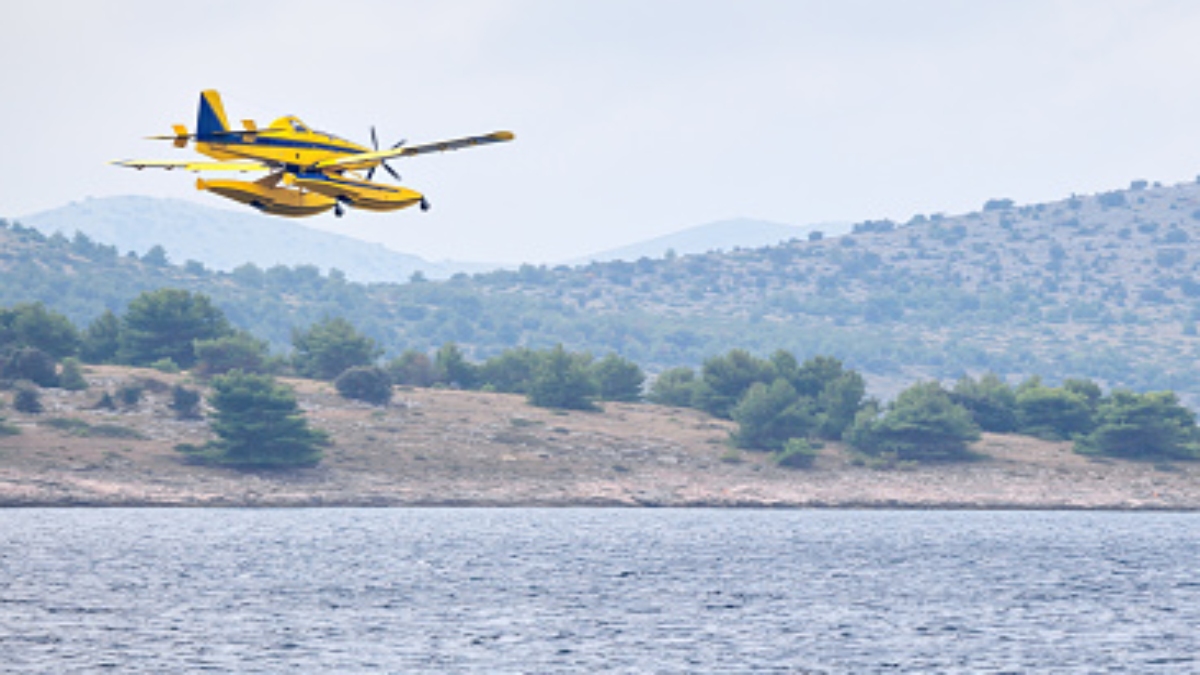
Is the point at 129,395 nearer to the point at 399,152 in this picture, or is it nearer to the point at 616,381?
the point at 616,381

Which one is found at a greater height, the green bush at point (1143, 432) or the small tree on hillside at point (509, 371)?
the small tree on hillside at point (509, 371)

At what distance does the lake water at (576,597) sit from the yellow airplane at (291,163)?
1632 cm

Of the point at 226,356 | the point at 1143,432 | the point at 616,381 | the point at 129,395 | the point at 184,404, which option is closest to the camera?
the point at 129,395

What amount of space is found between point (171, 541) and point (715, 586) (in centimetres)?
3881

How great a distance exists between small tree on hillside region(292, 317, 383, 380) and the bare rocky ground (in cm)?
588

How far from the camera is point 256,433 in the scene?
152 metres

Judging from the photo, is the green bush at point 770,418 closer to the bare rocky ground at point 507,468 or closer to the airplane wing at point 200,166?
the bare rocky ground at point 507,468

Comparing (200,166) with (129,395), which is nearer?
(200,166)

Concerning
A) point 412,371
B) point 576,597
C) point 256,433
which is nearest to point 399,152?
point 576,597

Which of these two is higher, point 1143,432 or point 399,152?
point 399,152

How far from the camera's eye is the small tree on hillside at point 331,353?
18600 centimetres

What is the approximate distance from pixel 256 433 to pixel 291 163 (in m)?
92.0

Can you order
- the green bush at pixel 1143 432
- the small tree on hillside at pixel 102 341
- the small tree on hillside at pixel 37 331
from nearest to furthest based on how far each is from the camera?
the small tree on hillside at pixel 37 331 < the green bush at pixel 1143 432 < the small tree on hillside at pixel 102 341

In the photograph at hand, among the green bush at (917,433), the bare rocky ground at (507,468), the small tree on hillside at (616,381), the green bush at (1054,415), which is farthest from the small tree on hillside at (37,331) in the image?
the green bush at (1054,415)
